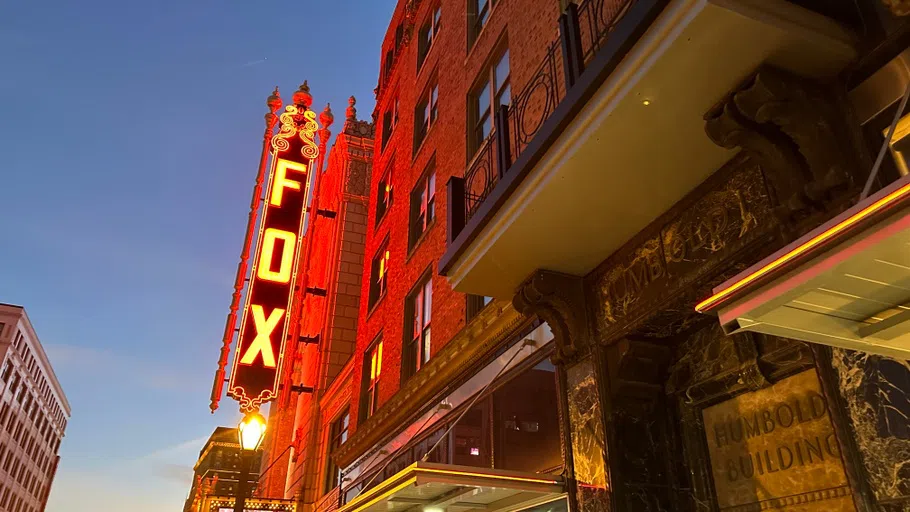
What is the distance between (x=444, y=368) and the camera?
10.4 m

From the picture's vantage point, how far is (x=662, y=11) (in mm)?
4164

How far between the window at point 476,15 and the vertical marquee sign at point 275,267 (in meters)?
8.80

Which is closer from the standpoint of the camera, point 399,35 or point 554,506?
point 554,506

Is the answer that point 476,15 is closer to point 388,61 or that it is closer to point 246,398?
point 388,61

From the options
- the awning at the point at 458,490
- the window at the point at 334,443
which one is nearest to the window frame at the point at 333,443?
the window at the point at 334,443

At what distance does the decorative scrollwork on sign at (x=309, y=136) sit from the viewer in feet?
69.4

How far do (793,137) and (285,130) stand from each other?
19474mm

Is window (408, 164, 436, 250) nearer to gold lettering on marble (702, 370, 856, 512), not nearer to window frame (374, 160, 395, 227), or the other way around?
window frame (374, 160, 395, 227)

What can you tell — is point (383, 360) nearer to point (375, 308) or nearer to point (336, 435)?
point (375, 308)

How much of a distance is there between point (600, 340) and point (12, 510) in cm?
10629

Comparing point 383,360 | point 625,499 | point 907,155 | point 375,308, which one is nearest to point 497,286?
point 625,499

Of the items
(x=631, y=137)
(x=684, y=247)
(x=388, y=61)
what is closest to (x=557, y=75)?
(x=631, y=137)

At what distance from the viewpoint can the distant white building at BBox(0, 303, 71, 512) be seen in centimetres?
7794

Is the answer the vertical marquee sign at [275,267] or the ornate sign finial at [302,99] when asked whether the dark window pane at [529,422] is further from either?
the ornate sign finial at [302,99]
